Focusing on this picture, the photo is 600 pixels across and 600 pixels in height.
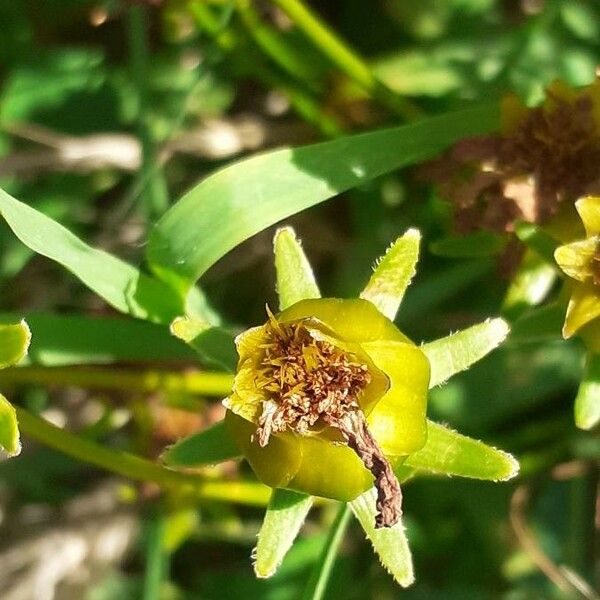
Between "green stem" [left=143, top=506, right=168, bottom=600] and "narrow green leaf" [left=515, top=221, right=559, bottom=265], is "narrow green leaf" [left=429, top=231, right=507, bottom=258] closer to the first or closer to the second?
"narrow green leaf" [left=515, top=221, right=559, bottom=265]

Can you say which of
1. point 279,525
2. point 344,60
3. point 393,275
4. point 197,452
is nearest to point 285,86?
point 344,60

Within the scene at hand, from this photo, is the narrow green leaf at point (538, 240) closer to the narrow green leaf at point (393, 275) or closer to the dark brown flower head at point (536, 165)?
the dark brown flower head at point (536, 165)

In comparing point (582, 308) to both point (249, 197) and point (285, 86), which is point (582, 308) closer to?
point (249, 197)

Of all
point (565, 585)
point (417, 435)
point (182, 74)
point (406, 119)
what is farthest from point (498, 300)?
point (417, 435)

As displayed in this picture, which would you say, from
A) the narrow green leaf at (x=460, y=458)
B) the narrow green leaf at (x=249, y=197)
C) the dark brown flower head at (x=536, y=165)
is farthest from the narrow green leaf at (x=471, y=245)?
the narrow green leaf at (x=460, y=458)

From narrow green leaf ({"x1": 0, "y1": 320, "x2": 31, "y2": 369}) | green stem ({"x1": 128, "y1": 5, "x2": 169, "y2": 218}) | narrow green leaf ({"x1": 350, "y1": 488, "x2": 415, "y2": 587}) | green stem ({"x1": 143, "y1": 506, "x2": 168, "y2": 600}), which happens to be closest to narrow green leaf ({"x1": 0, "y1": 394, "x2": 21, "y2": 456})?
narrow green leaf ({"x1": 0, "y1": 320, "x2": 31, "y2": 369})

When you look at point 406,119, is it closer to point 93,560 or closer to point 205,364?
point 205,364
